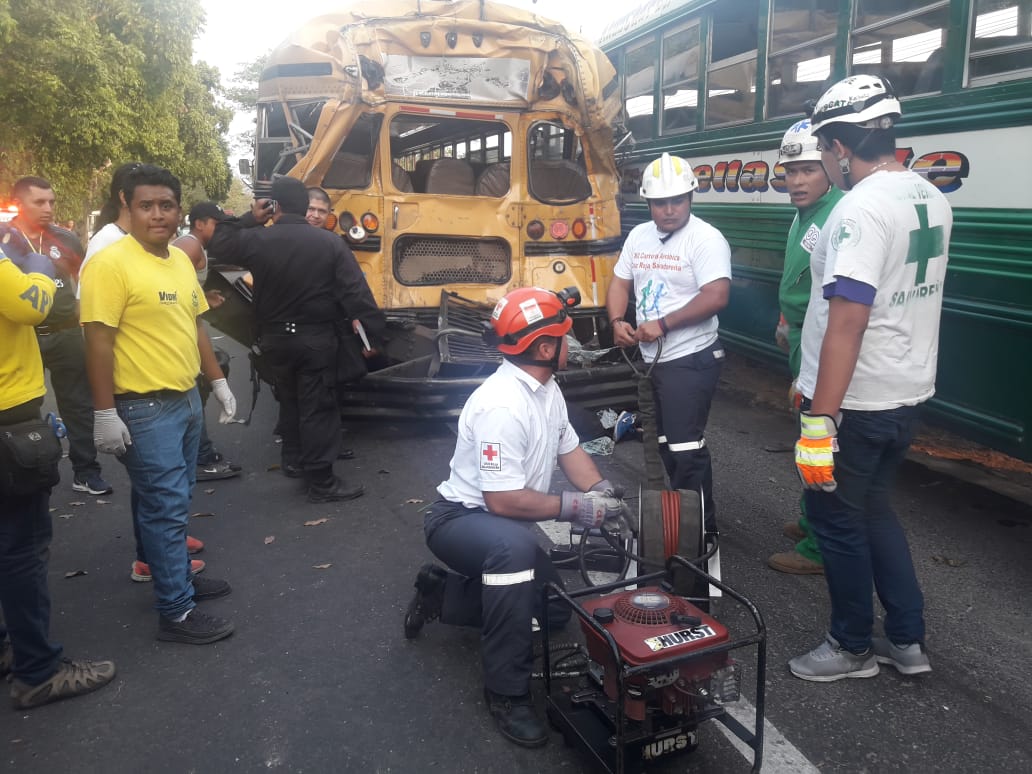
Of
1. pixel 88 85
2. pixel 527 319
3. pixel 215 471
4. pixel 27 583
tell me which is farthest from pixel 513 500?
pixel 88 85

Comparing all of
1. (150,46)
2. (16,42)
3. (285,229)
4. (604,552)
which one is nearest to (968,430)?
(604,552)

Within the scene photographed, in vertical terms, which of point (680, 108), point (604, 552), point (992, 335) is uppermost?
point (680, 108)

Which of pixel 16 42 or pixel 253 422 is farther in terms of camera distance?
pixel 16 42

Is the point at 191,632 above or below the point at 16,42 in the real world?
below

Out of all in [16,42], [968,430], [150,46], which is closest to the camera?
[968,430]

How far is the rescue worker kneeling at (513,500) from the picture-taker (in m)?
2.87

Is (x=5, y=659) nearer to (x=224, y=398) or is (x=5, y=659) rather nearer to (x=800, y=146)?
(x=224, y=398)

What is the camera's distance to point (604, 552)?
10.8 ft

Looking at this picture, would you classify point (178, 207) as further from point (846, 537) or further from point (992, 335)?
point (992, 335)

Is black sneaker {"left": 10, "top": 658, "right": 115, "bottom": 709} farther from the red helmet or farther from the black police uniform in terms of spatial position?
the black police uniform

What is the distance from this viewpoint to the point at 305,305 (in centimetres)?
526

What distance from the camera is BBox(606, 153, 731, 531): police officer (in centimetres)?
409

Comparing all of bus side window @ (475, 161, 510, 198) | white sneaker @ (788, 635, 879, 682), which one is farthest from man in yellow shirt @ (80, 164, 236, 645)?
bus side window @ (475, 161, 510, 198)

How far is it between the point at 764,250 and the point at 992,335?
2.30 meters
